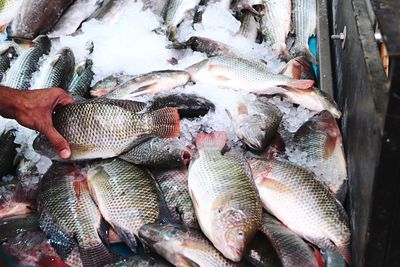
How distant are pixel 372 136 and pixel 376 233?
1.23 feet

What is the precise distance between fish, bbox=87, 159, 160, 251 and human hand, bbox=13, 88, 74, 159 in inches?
8.3

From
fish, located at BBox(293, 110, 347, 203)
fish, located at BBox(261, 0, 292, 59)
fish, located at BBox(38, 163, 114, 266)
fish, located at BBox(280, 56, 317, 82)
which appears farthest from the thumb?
fish, located at BBox(261, 0, 292, 59)

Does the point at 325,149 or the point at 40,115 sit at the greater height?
the point at 40,115

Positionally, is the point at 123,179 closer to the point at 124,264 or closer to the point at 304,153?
the point at 124,264

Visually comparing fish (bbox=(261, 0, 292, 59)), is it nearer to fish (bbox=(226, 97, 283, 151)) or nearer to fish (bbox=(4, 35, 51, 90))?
fish (bbox=(226, 97, 283, 151))

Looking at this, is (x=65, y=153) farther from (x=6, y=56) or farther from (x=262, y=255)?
(x=6, y=56)

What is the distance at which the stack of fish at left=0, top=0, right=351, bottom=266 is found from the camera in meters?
2.78

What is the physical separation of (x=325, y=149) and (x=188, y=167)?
75 cm

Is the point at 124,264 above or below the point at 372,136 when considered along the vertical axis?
below

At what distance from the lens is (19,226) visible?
3.14m

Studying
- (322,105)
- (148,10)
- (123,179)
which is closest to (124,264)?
(123,179)

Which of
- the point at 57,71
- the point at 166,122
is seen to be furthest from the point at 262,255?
the point at 57,71

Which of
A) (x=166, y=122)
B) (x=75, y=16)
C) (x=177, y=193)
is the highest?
(x=166, y=122)

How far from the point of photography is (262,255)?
8.95 ft
